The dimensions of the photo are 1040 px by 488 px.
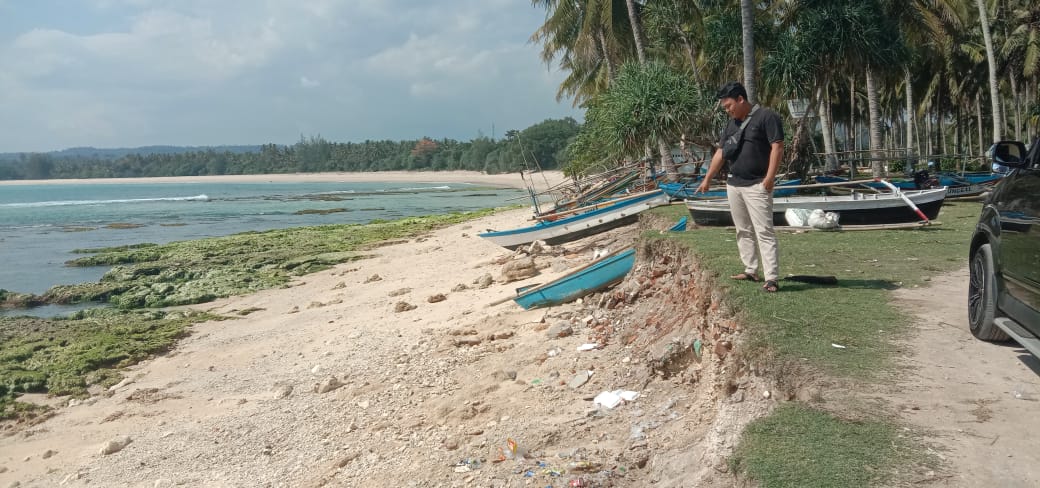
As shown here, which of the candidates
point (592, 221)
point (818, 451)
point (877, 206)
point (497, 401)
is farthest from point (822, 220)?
point (818, 451)

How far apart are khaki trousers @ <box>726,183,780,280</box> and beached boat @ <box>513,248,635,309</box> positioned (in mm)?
3616

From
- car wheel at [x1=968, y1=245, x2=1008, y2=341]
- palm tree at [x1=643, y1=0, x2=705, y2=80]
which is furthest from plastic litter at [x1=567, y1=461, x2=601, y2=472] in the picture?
palm tree at [x1=643, y1=0, x2=705, y2=80]

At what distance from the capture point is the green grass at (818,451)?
373 cm

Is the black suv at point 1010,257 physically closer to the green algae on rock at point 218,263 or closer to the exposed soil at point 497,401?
the exposed soil at point 497,401

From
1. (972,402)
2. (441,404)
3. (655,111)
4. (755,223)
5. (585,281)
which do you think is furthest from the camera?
(655,111)

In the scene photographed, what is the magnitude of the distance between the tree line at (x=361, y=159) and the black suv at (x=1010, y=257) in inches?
3405

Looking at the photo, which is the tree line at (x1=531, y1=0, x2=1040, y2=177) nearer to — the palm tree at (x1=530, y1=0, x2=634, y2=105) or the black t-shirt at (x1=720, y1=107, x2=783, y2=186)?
the palm tree at (x1=530, y1=0, x2=634, y2=105)

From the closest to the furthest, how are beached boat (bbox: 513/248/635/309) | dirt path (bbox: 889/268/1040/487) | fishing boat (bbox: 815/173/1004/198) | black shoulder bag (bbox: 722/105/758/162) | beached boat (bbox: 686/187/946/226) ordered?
dirt path (bbox: 889/268/1040/487), black shoulder bag (bbox: 722/105/758/162), beached boat (bbox: 513/248/635/309), beached boat (bbox: 686/187/946/226), fishing boat (bbox: 815/173/1004/198)

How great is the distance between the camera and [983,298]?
207 inches

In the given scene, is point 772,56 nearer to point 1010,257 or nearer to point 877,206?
point 877,206

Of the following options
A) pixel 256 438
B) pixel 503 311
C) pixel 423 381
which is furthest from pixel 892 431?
pixel 503 311

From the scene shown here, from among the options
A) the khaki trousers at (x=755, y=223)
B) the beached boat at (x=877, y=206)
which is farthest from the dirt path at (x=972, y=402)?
the beached boat at (x=877, y=206)

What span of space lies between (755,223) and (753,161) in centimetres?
55

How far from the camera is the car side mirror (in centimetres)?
512
